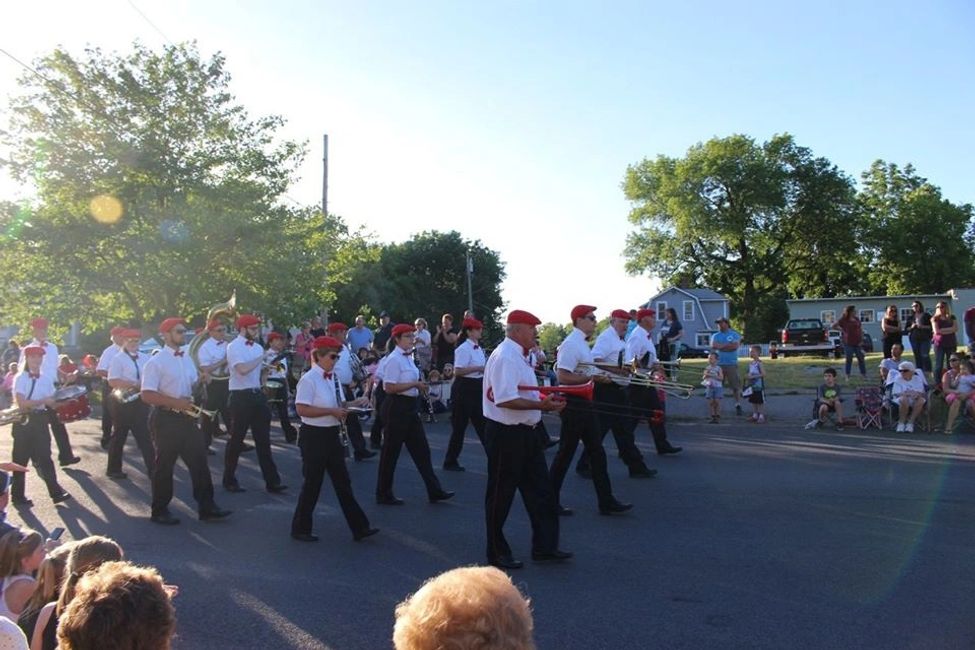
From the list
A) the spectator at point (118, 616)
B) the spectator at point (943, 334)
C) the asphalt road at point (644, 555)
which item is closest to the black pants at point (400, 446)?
the asphalt road at point (644, 555)

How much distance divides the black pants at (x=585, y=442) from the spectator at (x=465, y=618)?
6.07m

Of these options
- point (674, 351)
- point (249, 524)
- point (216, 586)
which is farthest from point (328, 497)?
point (674, 351)

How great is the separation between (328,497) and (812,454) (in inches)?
261

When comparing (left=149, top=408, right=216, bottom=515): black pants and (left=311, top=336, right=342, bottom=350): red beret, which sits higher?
(left=311, top=336, right=342, bottom=350): red beret

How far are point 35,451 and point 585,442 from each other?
622cm

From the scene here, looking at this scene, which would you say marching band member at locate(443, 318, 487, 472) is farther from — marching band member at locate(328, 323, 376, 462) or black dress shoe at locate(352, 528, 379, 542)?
black dress shoe at locate(352, 528, 379, 542)

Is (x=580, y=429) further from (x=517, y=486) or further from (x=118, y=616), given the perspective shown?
(x=118, y=616)

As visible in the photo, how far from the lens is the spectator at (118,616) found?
247 centimetres

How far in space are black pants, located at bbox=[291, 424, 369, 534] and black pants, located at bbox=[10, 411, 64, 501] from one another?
3570mm

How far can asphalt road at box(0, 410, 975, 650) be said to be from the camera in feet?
17.7

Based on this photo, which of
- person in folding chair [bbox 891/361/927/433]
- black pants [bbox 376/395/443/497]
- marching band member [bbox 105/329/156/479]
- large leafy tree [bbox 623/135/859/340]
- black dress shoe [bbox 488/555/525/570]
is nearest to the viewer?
black dress shoe [bbox 488/555/525/570]

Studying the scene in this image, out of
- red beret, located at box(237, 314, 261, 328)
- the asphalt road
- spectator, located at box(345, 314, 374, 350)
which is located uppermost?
spectator, located at box(345, 314, 374, 350)

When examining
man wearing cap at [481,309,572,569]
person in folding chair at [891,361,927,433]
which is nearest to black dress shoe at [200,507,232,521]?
man wearing cap at [481,309,572,569]

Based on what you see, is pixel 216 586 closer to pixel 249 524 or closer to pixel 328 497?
pixel 249 524
